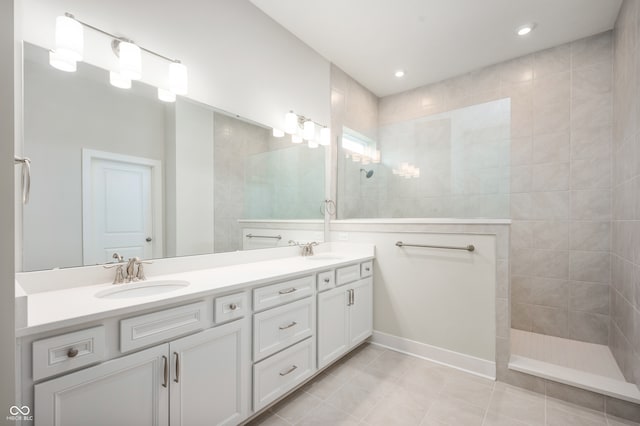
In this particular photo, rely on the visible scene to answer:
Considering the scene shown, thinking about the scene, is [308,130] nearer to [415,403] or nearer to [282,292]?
[282,292]

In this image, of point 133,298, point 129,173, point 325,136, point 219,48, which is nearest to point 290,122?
point 325,136

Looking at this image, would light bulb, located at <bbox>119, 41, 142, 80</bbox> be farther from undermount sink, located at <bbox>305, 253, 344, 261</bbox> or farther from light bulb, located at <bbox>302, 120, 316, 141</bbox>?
undermount sink, located at <bbox>305, 253, 344, 261</bbox>

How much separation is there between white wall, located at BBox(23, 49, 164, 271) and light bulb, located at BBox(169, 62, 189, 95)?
0.30 m

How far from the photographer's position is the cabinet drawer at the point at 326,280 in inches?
76.9

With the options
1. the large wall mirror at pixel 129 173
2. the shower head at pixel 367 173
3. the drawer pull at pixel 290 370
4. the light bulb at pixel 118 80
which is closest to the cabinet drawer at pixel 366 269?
the large wall mirror at pixel 129 173

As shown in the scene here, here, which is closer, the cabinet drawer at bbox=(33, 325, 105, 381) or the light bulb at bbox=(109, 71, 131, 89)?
the cabinet drawer at bbox=(33, 325, 105, 381)

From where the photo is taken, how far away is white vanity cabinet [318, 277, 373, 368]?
6.49 feet

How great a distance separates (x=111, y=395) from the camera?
101 cm

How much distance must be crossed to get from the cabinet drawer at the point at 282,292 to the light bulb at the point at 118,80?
128 cm

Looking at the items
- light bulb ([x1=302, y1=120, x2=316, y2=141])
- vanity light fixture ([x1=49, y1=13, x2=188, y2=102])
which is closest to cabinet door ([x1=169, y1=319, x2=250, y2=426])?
vanity light fixture ([x1=49, y1=13, x2=188, y2=102])

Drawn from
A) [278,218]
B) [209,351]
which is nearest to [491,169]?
[278,218]

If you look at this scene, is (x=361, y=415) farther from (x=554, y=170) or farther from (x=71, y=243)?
(x=554, y=170)

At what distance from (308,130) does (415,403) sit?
227cm

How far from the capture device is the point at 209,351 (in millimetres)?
1295
